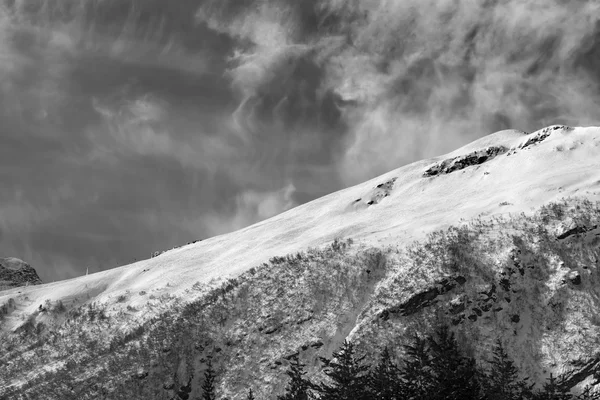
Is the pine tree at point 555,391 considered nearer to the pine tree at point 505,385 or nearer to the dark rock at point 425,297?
the pine tree at point 505,385

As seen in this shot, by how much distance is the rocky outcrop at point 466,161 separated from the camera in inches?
2507

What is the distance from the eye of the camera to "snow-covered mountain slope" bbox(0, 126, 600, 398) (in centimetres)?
3297

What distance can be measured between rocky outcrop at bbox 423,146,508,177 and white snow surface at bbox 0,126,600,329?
1391mm

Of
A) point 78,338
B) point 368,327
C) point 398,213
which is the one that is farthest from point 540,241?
point 78,338

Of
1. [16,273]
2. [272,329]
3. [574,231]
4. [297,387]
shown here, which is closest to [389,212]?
[574,231]

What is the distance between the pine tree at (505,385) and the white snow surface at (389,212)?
52.6 ft

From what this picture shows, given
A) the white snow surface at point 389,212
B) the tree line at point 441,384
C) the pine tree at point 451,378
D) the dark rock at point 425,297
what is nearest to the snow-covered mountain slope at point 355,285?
the dark rock at point 425,297

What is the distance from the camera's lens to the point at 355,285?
38250 mm

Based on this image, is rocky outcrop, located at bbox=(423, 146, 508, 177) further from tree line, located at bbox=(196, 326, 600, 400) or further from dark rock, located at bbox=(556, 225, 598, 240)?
tree line, located at bbox=(196, 326, 600, 400)

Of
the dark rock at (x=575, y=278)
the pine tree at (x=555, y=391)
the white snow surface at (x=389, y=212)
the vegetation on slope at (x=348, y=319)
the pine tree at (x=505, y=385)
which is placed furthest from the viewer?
the white snow surface at (x=389, y=212)

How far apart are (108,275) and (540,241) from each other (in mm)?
40862

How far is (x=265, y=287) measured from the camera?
136 feet

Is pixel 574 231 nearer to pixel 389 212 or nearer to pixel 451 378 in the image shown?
pixel 451 378

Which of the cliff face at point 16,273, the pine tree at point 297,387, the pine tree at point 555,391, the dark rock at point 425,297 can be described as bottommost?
the pine tree at point 555,391
